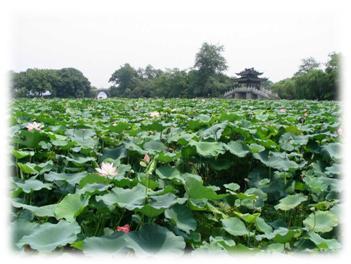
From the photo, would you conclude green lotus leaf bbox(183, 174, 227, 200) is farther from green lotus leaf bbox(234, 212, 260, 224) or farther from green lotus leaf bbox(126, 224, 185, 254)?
green lotus leaf bbox(126, 224, 185, 254)

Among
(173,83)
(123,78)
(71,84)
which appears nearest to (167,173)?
(173,83)

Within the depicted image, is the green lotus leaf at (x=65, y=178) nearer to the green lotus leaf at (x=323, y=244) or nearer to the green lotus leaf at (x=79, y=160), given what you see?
the green lotus leaf at (x=79, y=160)

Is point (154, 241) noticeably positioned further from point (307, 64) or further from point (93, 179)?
point (307, 64)

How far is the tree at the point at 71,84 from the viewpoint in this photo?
39.7m

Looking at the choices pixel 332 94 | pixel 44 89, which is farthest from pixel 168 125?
pixel 44 89

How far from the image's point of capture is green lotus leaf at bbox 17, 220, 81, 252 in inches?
37.4

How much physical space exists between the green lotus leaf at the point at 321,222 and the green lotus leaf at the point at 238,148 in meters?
0.52

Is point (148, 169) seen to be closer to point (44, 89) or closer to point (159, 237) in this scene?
point (159, 237)

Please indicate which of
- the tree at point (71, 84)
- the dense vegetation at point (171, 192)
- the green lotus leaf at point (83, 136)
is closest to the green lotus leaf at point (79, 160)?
the dense vegetation at point (171, 192)

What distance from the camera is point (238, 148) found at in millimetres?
1828

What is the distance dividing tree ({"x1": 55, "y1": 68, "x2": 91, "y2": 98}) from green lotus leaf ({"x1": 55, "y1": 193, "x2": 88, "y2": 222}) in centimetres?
3957

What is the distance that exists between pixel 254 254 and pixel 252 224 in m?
0.25

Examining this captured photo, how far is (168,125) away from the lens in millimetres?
2451

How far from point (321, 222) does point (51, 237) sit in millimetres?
882
